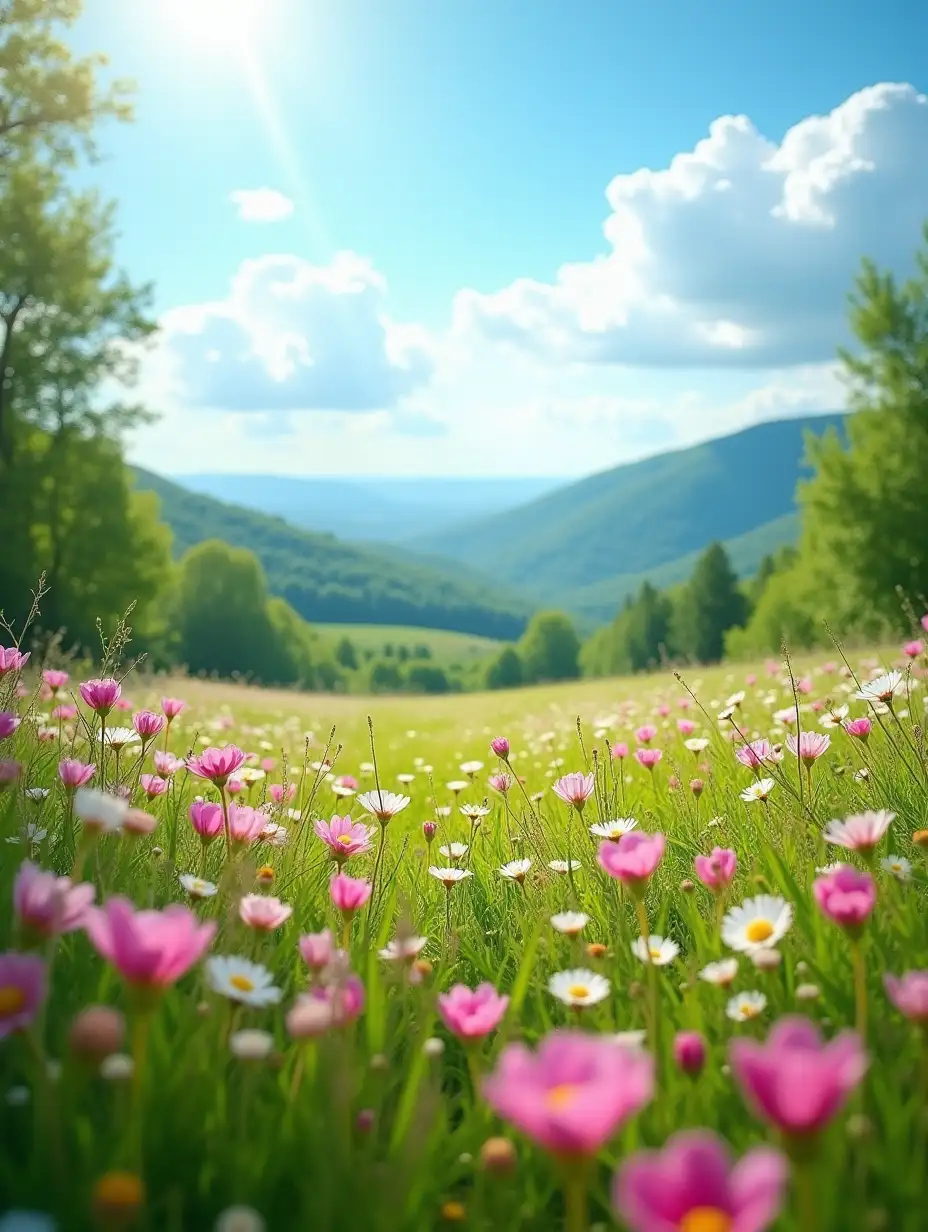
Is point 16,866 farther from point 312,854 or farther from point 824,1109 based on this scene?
point 824,1109

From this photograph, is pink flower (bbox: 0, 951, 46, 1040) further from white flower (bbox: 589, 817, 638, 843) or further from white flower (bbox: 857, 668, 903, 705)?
white flower (bbox: 857, 668, 903, 705)

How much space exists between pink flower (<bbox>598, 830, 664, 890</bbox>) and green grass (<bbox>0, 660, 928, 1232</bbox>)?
0.30 meters

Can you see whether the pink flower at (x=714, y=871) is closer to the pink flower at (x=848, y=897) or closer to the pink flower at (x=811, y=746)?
the pink flower at (x=848, y=897)

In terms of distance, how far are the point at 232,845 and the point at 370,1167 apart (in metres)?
1.23

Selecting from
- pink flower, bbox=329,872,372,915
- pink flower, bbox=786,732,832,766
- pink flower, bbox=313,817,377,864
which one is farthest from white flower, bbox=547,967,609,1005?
pink flower, bbox=786,732,832,766

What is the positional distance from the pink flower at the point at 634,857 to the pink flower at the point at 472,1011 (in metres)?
0.37

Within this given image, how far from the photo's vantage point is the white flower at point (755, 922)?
204cm

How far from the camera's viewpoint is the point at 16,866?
2.48 metres

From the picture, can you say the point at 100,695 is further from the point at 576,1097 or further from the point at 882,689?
the point at 882,689

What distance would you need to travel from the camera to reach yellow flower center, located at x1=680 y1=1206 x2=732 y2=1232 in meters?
0.91

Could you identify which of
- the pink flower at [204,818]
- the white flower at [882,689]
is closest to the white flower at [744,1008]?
the pink flower at [204,818]

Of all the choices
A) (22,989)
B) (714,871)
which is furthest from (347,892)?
(714,871)

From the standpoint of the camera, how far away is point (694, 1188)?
3.02ft

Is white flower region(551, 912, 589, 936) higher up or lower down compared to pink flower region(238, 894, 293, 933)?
lower down
